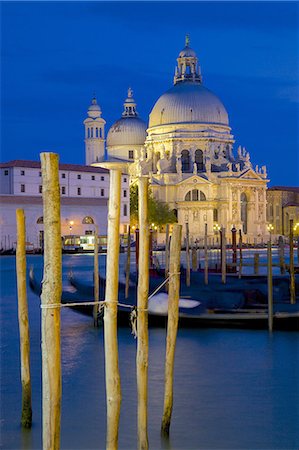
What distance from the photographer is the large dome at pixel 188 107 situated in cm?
4744

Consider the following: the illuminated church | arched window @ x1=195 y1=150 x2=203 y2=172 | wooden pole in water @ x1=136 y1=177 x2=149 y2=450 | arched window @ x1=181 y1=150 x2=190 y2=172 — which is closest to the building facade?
the illuminated church

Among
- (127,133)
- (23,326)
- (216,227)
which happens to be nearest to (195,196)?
(216,227)

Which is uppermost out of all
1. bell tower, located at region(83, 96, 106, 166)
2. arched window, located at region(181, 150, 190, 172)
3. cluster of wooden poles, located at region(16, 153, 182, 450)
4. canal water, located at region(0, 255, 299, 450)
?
bell tower, located at region(83, 96, 106, 166)

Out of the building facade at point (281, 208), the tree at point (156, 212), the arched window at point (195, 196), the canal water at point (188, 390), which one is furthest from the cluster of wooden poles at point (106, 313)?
the building facade at point (281, 208)

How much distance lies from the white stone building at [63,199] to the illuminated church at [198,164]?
19.2 feet

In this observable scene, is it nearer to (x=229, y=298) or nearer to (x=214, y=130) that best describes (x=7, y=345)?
(x=229, y=298)

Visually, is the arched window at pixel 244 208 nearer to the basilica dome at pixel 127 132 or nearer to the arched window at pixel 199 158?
the arched window at pixel 199 158

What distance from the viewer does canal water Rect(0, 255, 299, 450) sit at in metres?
6.14

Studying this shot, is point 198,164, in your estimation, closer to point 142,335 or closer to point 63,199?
point 63,199

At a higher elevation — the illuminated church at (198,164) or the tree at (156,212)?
the illuminated church at (198,164)

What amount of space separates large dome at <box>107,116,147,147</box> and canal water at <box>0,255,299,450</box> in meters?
41.0

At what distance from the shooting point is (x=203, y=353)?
9.82 m

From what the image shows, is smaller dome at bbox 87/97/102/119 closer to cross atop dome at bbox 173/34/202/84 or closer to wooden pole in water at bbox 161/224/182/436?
cross atop dome at bbox 173/34/202/84

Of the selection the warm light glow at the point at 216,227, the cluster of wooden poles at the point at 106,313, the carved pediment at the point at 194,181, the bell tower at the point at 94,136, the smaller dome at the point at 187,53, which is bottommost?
the cluster of wooden poles at the point at 106,313
